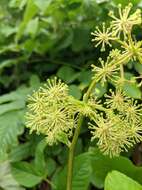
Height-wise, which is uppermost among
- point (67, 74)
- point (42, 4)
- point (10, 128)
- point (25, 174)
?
point (42, 4)

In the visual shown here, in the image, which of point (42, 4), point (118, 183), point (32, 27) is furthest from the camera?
point (32, 27)

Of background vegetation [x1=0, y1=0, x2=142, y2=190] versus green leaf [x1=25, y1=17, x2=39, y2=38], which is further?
green leaf [x1=25, y1=17, x2=39, y2=38]

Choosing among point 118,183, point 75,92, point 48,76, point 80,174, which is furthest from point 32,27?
point 118,183

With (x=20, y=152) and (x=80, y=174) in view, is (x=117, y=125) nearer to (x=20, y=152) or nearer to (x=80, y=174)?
(x=80, y=174)

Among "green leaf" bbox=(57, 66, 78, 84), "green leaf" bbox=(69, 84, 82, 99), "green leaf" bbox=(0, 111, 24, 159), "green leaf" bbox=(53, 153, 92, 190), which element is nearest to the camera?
"green leaf" bbox=(53, 153, 92, 190)

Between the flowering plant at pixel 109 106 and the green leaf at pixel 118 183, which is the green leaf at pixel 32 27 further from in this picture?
the green leaf at pixel 118 183

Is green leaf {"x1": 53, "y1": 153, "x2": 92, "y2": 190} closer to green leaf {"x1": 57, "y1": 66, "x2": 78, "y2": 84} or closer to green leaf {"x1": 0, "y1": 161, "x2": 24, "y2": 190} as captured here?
green leaf {"x1": 0, "y1": 161, "x2": 24, "y2": 190}

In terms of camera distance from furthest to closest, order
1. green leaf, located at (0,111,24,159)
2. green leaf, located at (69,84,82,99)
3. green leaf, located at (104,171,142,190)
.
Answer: green leaf, located at (69,84,82,99)
green leaf, located at (0,111,24,159)
green leaf, located at (104,171,142,190)

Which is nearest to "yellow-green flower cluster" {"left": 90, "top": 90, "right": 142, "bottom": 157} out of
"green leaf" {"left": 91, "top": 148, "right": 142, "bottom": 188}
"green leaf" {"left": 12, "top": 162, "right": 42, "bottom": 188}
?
"green leaf" {"left": 91, "top": 148, "right": 142, "bottom": 188}
